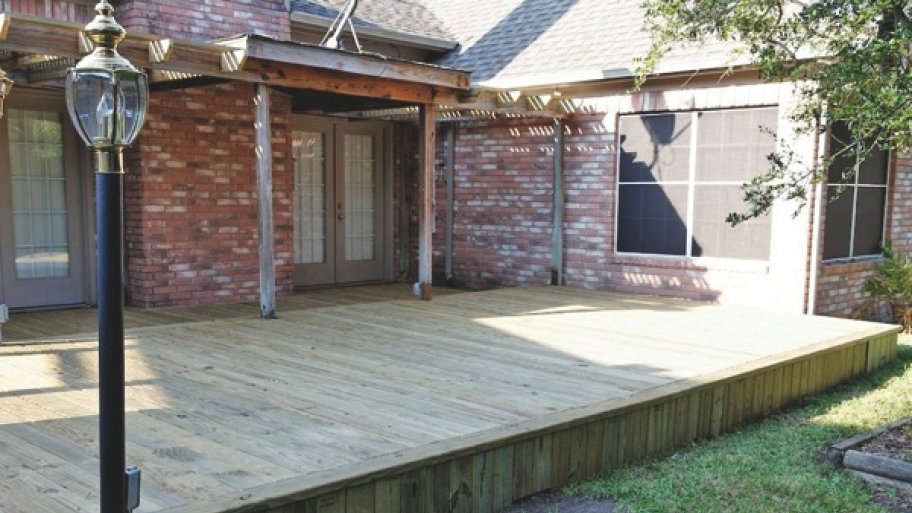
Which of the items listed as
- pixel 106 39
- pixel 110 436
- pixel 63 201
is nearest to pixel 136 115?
pixel 106 39

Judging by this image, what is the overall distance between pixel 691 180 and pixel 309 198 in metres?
4.49

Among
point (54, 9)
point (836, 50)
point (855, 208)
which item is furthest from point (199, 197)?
point (855, 208)

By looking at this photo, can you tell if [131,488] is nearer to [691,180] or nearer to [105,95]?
[105,95]

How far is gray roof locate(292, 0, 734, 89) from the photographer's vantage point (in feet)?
29.0

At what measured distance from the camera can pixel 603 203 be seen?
9180 mm

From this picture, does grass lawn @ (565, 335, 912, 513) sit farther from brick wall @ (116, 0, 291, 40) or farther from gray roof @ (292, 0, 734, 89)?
brick wall @ (116, 0, 291, 40)

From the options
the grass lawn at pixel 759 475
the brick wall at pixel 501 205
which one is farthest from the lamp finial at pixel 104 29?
the brick wall at pixel 501 205

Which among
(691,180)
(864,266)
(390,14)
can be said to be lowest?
(864,266)

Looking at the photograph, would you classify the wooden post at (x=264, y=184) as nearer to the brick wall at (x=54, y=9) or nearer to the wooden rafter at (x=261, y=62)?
the wooden rafter at (x=261, y=62)

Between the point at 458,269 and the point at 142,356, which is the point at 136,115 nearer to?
the point at 142,356

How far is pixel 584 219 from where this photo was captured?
9.37 metres

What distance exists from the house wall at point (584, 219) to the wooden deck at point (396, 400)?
841 mm

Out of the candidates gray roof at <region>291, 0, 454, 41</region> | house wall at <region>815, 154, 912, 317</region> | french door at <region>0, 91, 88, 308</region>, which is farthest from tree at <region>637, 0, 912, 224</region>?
french door at <region>0, 91, 88, 308</region>

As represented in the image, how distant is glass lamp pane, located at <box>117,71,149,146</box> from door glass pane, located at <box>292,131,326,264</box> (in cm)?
735
